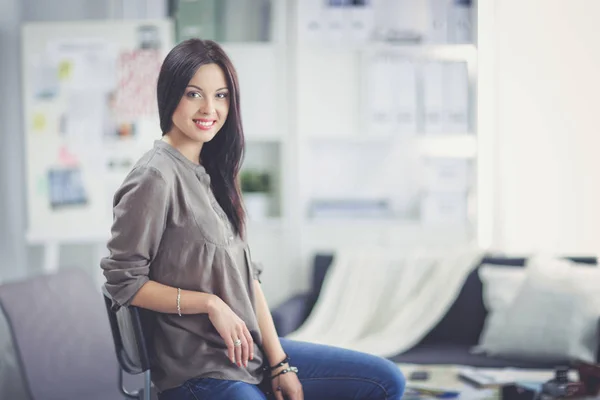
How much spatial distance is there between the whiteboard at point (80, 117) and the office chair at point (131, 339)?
2038 millimetres

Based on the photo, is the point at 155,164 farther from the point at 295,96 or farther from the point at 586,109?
the point at 586,109

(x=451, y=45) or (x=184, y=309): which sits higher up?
(x=451, y=45)

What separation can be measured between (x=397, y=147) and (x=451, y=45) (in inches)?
21.0

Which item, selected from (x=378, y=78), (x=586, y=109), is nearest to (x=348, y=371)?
(x=378, y=78)

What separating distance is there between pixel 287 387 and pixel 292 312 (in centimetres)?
150

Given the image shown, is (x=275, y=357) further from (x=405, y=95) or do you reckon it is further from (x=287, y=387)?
(x=405, y=95)

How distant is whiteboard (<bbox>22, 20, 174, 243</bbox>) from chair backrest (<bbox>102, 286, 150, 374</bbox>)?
80.4 inches

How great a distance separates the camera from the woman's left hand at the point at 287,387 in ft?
4.91

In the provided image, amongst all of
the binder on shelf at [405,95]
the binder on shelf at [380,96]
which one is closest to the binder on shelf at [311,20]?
the binder on shelf at [380,96]

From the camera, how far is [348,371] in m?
1.53

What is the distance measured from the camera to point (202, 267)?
1.42 m

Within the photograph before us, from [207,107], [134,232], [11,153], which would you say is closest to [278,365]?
[134,232]

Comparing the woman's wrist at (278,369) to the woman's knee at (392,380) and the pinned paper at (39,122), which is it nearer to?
the woman's knee at (392,380)

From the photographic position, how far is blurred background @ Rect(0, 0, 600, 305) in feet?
11.1
